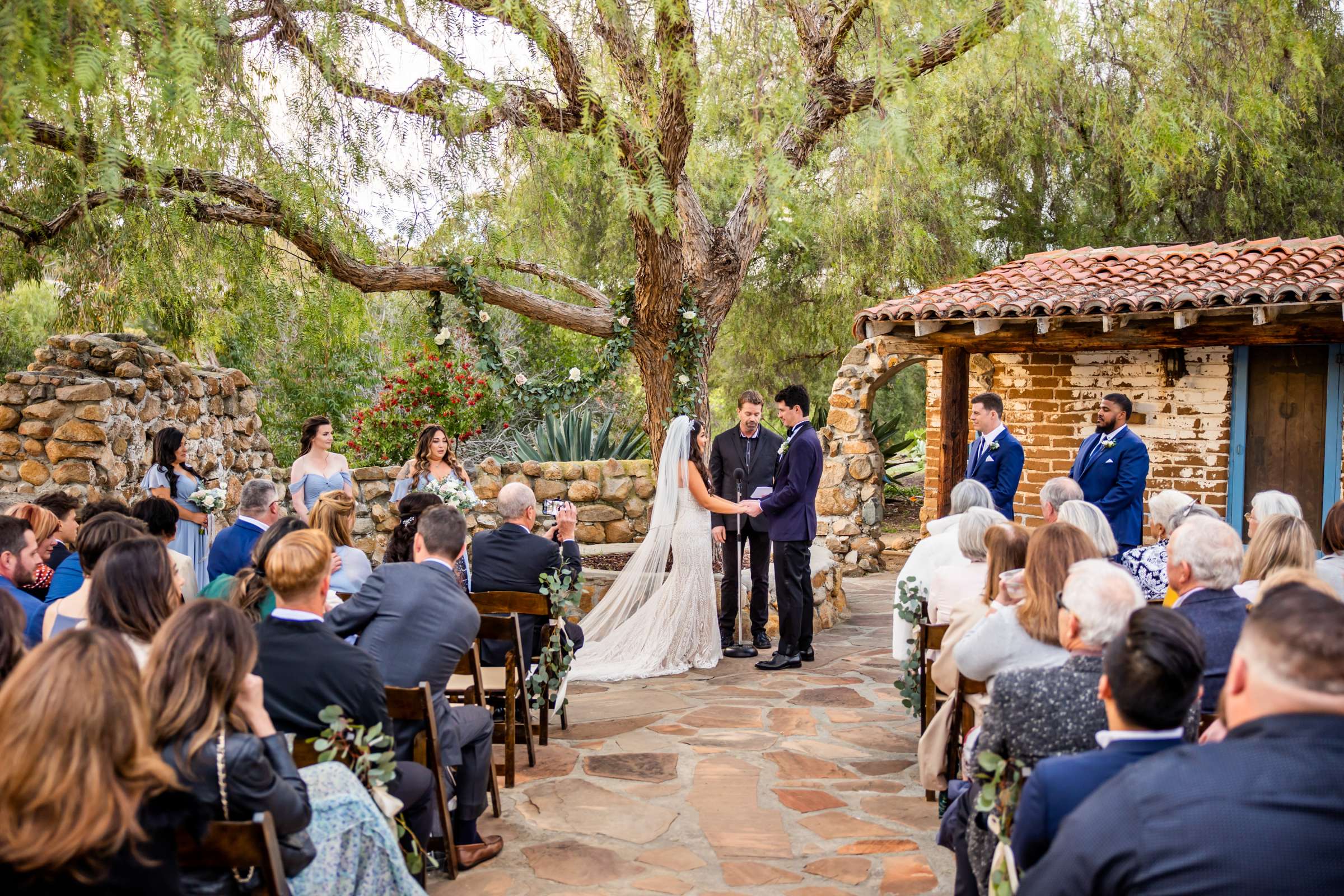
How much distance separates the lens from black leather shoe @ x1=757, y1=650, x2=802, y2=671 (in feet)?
23.7

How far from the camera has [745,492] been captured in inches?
297

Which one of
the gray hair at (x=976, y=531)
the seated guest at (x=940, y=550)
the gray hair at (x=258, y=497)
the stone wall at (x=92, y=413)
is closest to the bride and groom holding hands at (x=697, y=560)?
the seated guest at (x=940, y=550)

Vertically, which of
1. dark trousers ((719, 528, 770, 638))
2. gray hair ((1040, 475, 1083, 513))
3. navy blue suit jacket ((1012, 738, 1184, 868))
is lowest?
dark trousers ((719, 528, 770, 638))

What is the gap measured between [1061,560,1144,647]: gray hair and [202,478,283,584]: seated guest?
382 cm

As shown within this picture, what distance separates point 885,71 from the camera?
4.93m

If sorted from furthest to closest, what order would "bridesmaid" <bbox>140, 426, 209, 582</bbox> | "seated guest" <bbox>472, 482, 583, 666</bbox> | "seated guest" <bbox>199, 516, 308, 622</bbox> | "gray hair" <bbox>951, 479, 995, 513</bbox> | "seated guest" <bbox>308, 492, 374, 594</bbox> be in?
1. "bridesmaid" <bbox>140, 426, 209, 582</bbox>
2. "seated guest" <bbox>472, 482, 583, 666</bbox>
3. "gray hair" <bbox>951, 479, 995, 513</bbox>
4. "seated guest" <bbox>308, 492, 374, 594</bbox>
5. "seated guest" <bbox>199, 516, 308, 622</bbox>

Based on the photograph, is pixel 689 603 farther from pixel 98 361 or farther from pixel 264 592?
pixel 98 361

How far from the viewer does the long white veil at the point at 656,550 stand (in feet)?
23.7

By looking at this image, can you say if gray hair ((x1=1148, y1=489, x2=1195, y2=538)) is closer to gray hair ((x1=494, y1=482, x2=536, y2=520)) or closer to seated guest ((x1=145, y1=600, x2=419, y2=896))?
gray hair ((x1=494, y1=482, x2=536, y2=520))

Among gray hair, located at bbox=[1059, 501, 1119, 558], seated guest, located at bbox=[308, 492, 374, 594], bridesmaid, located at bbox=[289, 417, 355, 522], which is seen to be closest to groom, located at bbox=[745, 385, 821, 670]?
gray hair, located at bbox=[1059, 501, 1119, 558]

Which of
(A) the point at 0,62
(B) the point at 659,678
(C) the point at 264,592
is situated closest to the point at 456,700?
(C) the point at 264,592

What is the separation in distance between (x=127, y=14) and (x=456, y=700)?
3179 mm

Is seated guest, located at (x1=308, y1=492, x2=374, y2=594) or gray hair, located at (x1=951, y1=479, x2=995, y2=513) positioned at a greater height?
gray hair, located at (x1=951, y1=479, x2=995, y2=513)

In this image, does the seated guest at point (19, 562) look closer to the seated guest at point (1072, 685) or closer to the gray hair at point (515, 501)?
the gray hair at point (515, 501)
